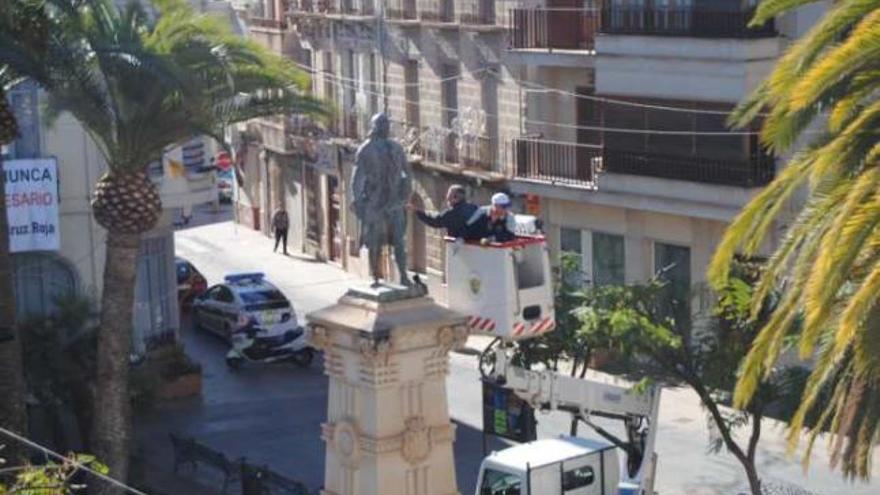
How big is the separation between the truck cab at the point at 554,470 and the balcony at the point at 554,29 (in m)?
15.0

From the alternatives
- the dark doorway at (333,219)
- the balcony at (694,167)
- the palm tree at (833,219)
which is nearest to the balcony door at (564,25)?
the balcony at (694,167)

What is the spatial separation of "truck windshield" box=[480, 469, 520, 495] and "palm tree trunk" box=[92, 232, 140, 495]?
515 cm

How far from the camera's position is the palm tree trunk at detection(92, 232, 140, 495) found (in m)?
27.4

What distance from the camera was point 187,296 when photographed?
4728cm

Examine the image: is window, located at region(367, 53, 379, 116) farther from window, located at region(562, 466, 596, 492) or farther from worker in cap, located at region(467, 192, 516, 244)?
worker in cap, located at region(467, 192, 516, 244)

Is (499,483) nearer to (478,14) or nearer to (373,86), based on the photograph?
(478,14)

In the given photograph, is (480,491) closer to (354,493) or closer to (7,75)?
(354,493)

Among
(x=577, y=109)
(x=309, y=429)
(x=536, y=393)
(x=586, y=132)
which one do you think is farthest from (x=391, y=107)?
(x=536, y=393)

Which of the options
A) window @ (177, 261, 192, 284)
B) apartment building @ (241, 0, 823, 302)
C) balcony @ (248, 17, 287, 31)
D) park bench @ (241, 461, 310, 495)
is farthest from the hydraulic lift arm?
balcony @ (248, 17, 287, 31)

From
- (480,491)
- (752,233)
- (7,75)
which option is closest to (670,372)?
(480,491)

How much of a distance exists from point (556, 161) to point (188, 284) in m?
10.9

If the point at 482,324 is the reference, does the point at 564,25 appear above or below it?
above

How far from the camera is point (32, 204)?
3409 centimetres

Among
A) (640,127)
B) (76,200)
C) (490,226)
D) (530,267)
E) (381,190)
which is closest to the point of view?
(381,190)
